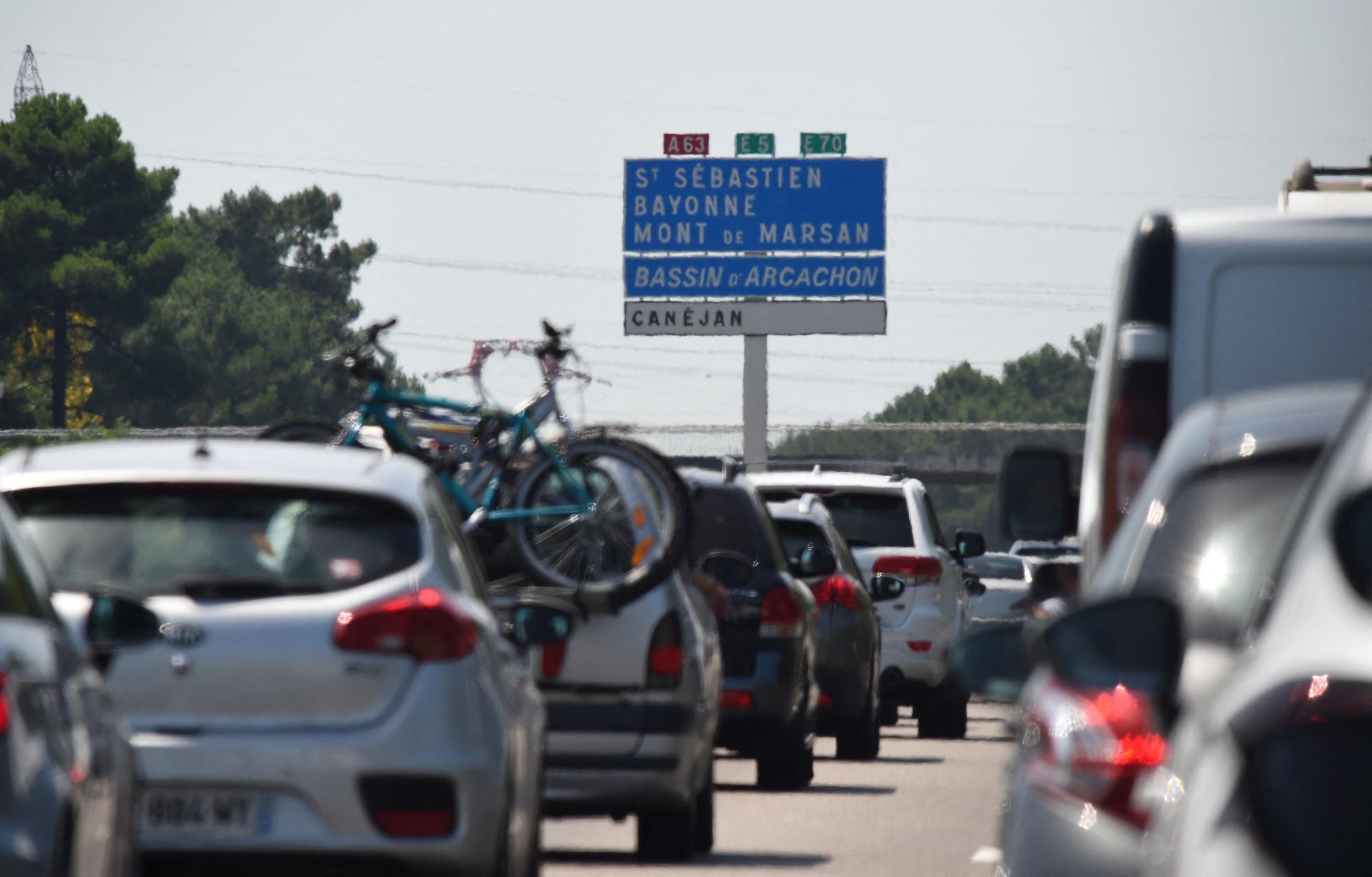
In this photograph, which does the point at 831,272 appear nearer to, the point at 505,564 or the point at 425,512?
the point at 505,564

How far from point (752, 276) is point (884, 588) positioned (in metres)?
33.1

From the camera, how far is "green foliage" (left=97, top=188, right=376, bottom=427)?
101062 mm

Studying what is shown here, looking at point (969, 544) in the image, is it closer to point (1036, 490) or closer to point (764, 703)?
point (764, 703)

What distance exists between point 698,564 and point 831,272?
38816 millimetres

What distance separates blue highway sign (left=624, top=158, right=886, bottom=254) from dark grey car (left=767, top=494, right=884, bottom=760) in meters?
33.1

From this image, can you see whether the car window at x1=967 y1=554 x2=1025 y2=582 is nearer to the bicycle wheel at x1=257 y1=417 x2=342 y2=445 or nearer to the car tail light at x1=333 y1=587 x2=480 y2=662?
the bicycle wheel at x1=257 y1=417 x2=342 y2=445

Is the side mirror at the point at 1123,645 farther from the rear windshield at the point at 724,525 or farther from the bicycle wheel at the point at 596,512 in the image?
the rear windshield at the point at 724,525

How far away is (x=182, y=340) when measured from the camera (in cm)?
12412

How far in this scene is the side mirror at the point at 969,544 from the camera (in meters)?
23.6

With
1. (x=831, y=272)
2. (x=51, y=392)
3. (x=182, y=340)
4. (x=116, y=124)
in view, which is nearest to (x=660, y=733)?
(x=831, y=272)

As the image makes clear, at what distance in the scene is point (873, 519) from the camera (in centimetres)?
2150

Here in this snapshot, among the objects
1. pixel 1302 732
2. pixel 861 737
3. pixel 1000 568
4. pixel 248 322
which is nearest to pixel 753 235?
pixel 1000 568

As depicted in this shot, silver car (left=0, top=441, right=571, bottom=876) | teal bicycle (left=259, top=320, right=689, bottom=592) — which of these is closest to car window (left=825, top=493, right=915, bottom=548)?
teal bicycle (left=259, top=320, right=689, bottom=592)

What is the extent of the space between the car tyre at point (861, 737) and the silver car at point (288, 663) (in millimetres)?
10582
